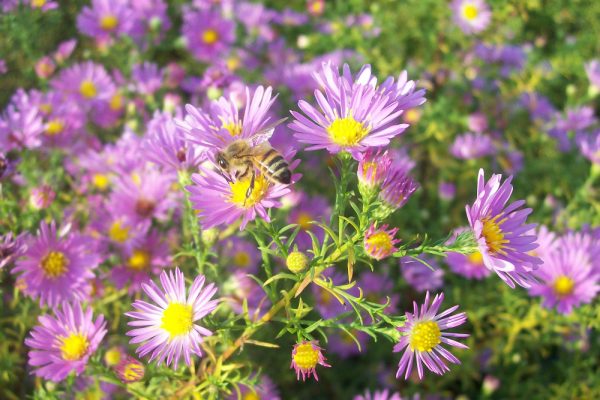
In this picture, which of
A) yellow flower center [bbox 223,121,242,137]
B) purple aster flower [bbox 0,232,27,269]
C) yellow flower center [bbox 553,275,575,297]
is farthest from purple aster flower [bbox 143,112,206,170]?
yellow flower center [bbox 553,275,575,297]

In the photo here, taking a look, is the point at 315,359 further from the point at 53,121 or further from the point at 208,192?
the point at 53,121

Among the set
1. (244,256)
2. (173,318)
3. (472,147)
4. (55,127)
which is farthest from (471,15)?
(173,318)

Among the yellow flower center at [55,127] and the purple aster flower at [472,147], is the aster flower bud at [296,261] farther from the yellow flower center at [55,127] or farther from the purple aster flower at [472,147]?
the purple aster flower at [472,147]

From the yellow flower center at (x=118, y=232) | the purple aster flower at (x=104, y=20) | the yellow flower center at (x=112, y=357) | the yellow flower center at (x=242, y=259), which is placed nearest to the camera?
the yellow flower center at (x=112, y=357)

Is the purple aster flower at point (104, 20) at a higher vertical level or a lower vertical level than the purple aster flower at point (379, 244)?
higher

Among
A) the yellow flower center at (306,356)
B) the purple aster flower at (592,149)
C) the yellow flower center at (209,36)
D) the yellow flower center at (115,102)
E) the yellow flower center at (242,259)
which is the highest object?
the yellow flower center at (209,36)

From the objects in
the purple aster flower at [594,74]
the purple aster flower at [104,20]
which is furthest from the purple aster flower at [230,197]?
the purple aster flower at [594,74]

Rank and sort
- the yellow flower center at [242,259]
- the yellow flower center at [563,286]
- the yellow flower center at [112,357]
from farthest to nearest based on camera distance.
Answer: the yellow flower center at [242,259] → the yellow flower center at [563,286] → the yellow flower center at [112,357]

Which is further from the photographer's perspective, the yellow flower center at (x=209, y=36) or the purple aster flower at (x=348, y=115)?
the yellow flower center at (x=209, y=36)

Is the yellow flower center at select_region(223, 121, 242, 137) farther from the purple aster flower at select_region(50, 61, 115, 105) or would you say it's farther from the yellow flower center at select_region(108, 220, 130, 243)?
the purple aster flower at select_region(50, 61, 115, 105)
